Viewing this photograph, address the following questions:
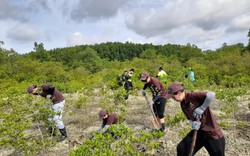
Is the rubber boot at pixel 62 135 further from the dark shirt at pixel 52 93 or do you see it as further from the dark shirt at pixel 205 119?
the dark shirt at pixel 205 119

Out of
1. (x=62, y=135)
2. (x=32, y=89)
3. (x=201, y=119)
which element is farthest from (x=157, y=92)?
(x=201, y=119)

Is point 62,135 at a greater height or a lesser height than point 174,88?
lesser

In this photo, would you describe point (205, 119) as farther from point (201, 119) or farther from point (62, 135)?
point (62, 135)

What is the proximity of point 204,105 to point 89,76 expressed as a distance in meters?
32.3

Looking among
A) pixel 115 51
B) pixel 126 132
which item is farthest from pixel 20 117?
pixel 115 51

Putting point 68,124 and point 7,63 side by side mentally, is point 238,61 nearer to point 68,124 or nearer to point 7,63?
point 68,124

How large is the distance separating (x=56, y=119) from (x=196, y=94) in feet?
12.9

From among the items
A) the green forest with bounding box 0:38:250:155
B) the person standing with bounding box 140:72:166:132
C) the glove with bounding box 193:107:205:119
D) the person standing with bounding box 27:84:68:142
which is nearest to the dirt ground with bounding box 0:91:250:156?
the green forest with bounding box 0:38:250:155

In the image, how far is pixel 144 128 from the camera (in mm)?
7387

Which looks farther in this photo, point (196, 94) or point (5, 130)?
point (5, 130)

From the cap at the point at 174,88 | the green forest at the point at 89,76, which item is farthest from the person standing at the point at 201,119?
the green forest at the point at 89,76

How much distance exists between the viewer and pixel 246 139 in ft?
19.8

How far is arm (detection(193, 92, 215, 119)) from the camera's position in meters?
3.13

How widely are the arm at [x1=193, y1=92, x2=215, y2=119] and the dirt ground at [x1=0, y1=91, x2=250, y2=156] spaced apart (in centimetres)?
246
